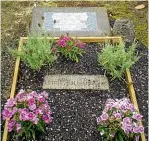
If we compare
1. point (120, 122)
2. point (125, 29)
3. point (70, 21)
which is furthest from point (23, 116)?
point (70, 21)

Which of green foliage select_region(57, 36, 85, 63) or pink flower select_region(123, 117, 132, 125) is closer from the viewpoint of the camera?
pink flower select_region(123, 117, 132, 125)

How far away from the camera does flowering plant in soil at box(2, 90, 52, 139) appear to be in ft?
14.8

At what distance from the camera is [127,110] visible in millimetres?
4586

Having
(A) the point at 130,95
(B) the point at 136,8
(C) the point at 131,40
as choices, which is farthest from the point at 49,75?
(B) the point at 136,8

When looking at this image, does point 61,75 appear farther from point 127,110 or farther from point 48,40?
point 127,110

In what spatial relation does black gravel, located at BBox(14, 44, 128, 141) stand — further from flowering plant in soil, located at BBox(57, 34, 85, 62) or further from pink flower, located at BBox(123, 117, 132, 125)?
pink flower, located at BBox(123, 117, 132, 125)

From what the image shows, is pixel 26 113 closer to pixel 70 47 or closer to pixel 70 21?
pixel 70 47

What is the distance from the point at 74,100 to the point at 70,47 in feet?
2.87

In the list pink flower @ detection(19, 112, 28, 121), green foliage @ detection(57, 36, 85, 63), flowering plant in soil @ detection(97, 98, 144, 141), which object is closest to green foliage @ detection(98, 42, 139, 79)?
green foliage @ detection(57, 36, 85, 63)

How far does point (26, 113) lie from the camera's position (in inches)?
177

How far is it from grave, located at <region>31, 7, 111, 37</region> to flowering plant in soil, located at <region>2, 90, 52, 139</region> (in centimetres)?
211

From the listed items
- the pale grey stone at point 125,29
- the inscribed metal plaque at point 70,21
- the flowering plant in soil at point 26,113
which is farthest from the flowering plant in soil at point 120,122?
the inscribed metal plaque at point 70,21

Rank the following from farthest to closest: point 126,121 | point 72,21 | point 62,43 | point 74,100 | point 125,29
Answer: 1. point 72,21
2. point 125,29
3. point 62,43
4. point 74,100
5. point 126,121

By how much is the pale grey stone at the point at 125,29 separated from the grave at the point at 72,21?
0.21 metres
